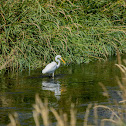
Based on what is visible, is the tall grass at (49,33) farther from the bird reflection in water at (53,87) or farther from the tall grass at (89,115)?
the tall grass at (89,115)

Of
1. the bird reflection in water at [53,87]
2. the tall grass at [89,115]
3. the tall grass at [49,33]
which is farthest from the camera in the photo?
the tall grass at [49,33]

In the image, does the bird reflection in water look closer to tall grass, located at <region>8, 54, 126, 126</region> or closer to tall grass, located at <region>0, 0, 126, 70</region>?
tall grass, located at <region>0, 0, 126, 70</region>

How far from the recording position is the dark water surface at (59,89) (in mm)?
6880

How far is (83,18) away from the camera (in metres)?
16.0

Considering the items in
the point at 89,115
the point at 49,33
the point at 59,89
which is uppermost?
the point at 49,33

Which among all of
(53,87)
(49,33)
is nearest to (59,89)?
(53,87)

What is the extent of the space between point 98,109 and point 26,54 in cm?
673

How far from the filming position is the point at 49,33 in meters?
13.4

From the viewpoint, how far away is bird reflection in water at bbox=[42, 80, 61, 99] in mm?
8481

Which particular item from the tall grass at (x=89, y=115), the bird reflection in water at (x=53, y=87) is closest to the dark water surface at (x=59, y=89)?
the bird reflection in water at (x=53, y=87)

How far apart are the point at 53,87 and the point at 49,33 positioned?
4.36 m

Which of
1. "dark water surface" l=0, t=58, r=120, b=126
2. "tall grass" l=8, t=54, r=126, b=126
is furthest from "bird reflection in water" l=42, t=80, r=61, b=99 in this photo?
"tall grass" l=8, t=54, r=126, b=126

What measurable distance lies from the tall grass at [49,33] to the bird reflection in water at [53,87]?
1.79m

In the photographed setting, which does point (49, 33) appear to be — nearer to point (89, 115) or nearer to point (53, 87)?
point (53, 87)
